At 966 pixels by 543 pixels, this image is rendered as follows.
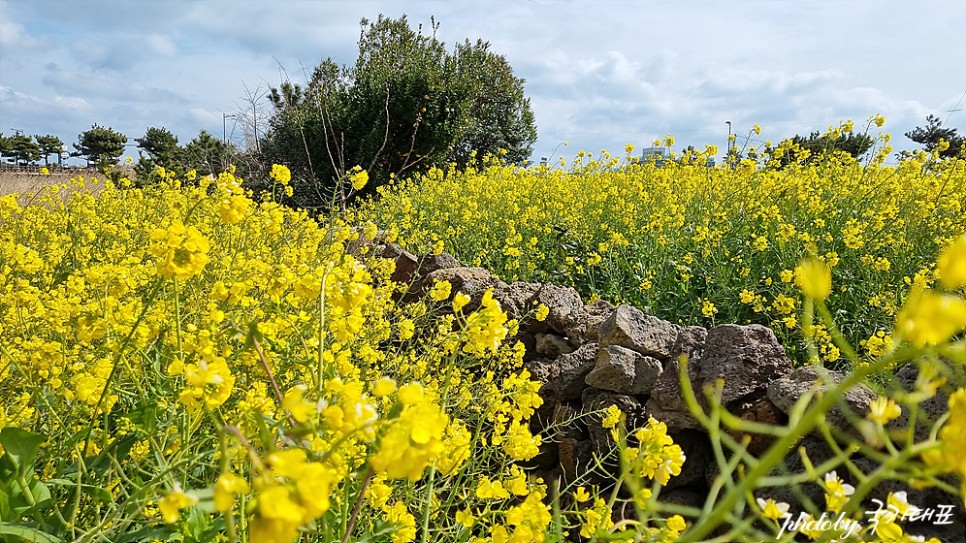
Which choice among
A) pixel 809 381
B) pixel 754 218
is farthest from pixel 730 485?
pixel 754 218

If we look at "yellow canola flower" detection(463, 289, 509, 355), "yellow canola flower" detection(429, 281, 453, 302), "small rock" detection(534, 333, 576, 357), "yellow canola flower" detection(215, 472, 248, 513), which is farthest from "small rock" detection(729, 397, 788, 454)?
"yellow canola flower" detection(215, 472, 248, 513)

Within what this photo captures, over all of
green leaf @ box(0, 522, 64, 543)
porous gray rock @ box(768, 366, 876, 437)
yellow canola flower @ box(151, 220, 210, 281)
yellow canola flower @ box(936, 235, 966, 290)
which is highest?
yellow canola flower @ box(936, 235, 966, 290)

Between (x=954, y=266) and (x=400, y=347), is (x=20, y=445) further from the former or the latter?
(x=400, y=347)

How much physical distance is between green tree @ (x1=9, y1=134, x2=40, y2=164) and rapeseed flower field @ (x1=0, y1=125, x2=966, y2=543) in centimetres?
4022

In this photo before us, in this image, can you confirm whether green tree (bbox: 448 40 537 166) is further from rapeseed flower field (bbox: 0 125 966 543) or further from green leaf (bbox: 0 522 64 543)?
green leaf (bbox: 0 522 64 543)

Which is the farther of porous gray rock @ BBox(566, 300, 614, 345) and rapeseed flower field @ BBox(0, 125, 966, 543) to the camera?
porous gray rock @ BBox(566, 300, 614, 345)

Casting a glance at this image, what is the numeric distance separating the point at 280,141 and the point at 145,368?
44.8 feet

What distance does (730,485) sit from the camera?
541 millimetres

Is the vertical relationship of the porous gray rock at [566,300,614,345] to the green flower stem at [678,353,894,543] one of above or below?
below

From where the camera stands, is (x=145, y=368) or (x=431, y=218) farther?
(x=431, y=218)

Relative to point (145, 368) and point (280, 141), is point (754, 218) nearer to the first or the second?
point (145, 368)

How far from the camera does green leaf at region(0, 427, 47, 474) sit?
133 cm

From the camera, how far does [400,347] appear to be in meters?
3.09

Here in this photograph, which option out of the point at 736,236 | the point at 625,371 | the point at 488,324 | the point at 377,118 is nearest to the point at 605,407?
the point at 625,371
